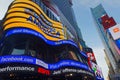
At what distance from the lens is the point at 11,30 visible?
3469 centimetres

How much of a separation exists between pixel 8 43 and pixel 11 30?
350 centimetres

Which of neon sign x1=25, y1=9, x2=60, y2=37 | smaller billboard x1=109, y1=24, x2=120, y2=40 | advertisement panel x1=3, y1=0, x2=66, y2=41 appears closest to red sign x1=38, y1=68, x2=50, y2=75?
advertisement panel x1=3, y1=0, x2=66, y2=41

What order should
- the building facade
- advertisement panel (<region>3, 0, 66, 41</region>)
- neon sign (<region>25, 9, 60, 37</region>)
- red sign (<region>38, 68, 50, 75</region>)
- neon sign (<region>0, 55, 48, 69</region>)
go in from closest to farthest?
neon sign (<region>0, 55, 48, 69</region>), the building facade, red sign (<region>38, 68, 50, 75</region>), advertisement panel (<region>3, 0, 66, 41</region>), neon sign (<region>25, 9, 60, 37</region>)

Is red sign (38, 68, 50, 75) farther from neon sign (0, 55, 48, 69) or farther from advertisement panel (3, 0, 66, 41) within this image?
advertisement panel (3, 0, 66, 41)

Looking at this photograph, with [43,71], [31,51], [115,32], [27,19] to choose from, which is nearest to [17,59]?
[43,71]

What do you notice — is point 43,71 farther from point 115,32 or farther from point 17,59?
point 115,32

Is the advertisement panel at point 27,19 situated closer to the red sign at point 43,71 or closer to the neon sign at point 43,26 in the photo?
the neon sign at point 43,26

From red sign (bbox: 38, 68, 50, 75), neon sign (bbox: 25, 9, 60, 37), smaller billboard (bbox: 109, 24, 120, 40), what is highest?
smaller billboard (bbox: 109, 24, 120, 40)

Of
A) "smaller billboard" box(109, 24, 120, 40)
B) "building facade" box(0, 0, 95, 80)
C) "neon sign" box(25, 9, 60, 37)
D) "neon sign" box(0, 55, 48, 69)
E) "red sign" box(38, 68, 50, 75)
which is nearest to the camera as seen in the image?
"neon sign" box(0, 55, 48, 69)

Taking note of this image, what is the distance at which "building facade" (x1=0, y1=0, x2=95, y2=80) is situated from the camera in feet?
93.9

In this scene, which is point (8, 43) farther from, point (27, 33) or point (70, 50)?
point (70, 50)

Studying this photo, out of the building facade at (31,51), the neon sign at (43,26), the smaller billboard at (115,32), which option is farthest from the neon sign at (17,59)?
the smaller billboard at (115,32)

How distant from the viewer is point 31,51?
3709 centimetres

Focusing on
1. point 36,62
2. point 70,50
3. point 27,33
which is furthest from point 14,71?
point 70,50
